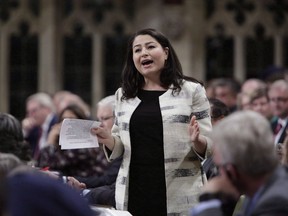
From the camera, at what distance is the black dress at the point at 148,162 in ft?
18.0

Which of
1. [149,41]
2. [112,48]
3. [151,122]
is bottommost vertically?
[112,48]

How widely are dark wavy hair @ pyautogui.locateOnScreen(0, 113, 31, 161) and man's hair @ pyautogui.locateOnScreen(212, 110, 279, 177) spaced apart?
202 cm

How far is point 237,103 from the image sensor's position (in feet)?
32.8

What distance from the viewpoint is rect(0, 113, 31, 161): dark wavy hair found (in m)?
5.60

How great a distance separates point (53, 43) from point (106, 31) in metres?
0.73

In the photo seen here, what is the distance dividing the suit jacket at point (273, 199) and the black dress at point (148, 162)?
1.65 m

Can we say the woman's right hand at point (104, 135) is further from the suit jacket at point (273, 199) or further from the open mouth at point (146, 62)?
the suit jacket at point (273, 199)

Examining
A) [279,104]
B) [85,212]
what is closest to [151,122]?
Answer: [85,212]

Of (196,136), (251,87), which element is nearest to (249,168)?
(196,136)

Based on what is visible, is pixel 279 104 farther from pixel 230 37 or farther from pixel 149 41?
pixel 230 37

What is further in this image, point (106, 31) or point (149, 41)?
point (106, 31)

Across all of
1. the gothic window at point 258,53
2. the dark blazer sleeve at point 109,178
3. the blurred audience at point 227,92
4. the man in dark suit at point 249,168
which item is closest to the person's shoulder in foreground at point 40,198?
the man in dark suit at point 249,168

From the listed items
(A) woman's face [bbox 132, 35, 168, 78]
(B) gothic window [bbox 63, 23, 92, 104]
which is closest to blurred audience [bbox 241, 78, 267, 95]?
(A) woman's face [bbox 132, 35, 168, 78]

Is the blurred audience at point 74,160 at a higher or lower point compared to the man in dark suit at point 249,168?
lower
